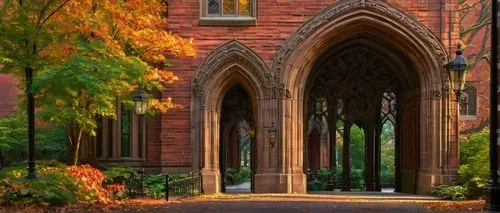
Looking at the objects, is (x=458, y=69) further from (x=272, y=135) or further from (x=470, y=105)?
(x=470, y=105)

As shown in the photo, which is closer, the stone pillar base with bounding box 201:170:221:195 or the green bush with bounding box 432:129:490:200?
the green bush with bounding box 432:129:490:200

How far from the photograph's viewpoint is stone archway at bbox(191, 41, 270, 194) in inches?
1037

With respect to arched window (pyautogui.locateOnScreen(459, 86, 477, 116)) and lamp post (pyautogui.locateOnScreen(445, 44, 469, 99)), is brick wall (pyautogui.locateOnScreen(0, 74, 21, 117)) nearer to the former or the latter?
arched window (pyautogui.locateOnScreen(459, 86, 477, 116))

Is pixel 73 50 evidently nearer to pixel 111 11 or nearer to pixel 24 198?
pixel 111 11

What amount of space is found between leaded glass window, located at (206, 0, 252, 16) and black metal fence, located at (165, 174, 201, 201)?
5.94 metres

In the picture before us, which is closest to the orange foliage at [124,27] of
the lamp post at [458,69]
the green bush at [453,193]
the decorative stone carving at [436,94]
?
the lamp post at [458,69]

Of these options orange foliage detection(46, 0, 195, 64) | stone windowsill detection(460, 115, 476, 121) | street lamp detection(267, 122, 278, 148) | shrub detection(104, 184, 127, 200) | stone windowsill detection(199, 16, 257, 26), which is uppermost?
stone windowsill detection(199, 16, 257, 26)

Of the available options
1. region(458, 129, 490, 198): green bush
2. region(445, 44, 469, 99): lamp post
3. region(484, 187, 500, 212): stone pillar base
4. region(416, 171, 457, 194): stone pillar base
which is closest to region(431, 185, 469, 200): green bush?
region(458, 129, 490, 198): green bush

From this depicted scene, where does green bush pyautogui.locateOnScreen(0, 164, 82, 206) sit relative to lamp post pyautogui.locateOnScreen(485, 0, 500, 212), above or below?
below

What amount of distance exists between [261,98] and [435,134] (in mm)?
6345

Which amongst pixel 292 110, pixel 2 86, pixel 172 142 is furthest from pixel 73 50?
pixel 2 86

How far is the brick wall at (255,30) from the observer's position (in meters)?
26.5

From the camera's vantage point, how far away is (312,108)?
32.7 meters

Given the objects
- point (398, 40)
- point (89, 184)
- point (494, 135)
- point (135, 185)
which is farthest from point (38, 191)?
point (398, 40)
